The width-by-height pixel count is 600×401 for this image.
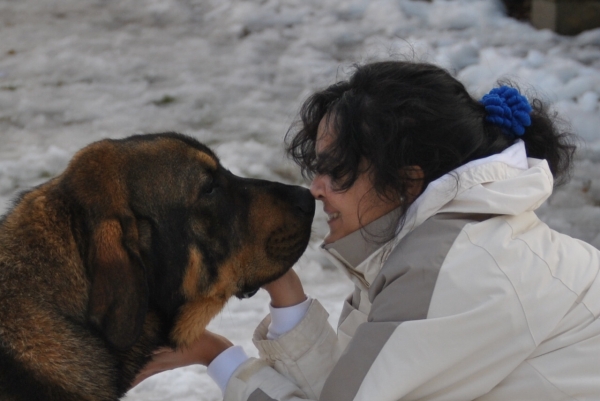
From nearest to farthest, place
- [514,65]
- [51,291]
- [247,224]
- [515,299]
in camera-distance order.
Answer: [51,291], [515,299], [247,224], [514,65]

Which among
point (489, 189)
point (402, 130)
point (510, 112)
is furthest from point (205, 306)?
point (510, 112)

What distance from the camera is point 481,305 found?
2.55 meters

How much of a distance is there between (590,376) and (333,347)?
109cm

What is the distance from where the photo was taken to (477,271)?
8.49 ft

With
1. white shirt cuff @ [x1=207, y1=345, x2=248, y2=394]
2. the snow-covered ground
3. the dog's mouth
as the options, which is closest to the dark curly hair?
the dog's mouth

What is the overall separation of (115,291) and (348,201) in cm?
103

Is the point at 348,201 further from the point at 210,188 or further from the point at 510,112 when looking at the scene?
the point at 510,112

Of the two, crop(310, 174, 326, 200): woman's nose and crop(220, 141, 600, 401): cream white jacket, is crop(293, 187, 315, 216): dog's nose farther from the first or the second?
crop(220, 141, 600, 401): cream white jacket

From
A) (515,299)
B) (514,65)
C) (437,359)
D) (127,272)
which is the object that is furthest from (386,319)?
(514,65)

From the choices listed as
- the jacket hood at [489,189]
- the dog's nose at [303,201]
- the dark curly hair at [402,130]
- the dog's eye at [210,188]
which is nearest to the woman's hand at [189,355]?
the dog's eye at [210,188]

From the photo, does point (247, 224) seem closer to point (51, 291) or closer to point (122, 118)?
point (51, 291)

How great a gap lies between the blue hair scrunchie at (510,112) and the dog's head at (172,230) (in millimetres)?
782

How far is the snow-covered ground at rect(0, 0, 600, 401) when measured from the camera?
5.96m

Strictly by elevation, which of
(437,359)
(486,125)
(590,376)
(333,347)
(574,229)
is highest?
(486,125)
